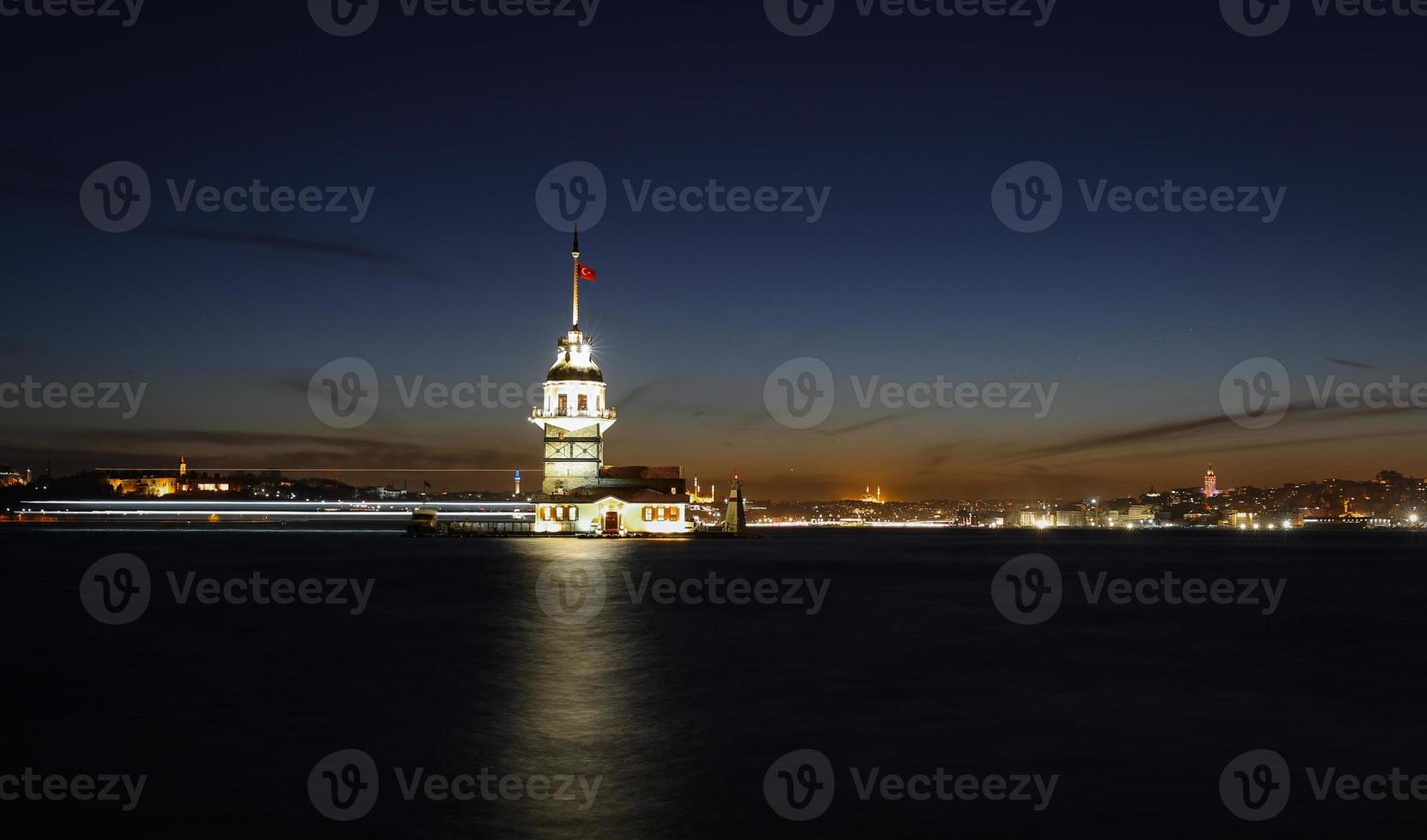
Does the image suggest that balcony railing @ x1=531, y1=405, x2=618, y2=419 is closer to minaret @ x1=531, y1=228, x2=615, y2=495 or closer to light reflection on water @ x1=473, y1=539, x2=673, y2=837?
minaret @ x1=531, y1=228, x2=615, y2=495

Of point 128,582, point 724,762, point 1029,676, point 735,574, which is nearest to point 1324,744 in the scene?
point 1029,676

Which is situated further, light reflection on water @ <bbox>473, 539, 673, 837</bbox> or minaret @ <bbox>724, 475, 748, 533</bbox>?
minaret @ <bbox>724, 475, 748, 533</bbox>

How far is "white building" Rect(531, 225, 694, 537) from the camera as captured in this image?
102m

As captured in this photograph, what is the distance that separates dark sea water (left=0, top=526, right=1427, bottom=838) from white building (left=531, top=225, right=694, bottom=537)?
5638 centimetres

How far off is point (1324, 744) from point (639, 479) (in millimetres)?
87679

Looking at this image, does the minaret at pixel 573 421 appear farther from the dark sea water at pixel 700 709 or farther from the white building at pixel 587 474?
the dark sea water at pixel 700 709

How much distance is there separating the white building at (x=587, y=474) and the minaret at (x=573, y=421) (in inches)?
3.4

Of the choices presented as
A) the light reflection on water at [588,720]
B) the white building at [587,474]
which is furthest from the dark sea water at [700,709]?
the white building at [587,474]

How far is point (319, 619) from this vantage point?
122ft

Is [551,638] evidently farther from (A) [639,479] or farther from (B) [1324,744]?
(A) [639,479]

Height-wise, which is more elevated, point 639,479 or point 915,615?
point 639,479

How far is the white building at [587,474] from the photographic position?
10219 centimetres

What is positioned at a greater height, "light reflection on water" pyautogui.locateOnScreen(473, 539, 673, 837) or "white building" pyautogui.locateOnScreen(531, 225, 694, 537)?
"white building" pyautogui.locateOnScreen(531, 225, 694, 537)

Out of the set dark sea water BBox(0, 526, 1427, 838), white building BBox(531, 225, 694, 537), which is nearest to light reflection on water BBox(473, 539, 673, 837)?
dark sea water BBox(0, 526, 1427, 838)
